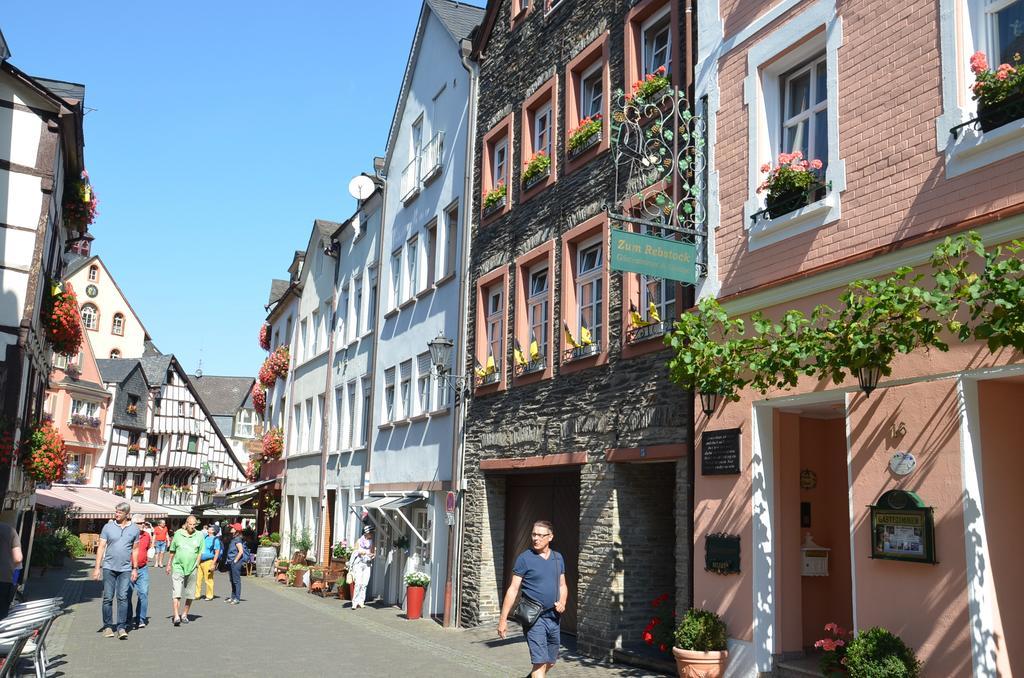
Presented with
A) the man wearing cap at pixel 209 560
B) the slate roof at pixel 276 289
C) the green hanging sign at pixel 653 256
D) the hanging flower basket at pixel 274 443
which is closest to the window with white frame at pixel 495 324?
the green hanging sign at pixel 653 256

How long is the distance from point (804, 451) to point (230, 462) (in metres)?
65.3

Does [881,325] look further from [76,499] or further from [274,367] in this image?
[76,499]

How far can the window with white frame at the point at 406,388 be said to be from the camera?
21938 mm

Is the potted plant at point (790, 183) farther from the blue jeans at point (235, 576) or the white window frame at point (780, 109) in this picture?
the blue jeans at point (235, 576)

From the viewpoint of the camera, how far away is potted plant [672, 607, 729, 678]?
995 cm

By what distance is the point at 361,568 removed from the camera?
21.1 metres

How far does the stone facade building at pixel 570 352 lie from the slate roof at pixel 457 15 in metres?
2.66

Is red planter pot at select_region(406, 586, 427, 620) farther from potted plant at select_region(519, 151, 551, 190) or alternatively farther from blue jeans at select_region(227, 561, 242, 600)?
potted plant at select_region(519, 151, 551, 190)

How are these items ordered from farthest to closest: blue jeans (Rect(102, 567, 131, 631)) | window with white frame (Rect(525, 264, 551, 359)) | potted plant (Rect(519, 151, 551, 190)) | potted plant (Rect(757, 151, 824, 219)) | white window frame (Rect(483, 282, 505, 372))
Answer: white window frame (Rect(483, 282, 505, 372))
potted plant (Rect(519, 151, 551, 190))
window with white frame (Rect(525, 264, 551, 359))
blue jeans (Rect(102, 567, 131, 631))
potted plant (Rect(757, 151, 824, 219))

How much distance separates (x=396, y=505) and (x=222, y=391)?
76375mm

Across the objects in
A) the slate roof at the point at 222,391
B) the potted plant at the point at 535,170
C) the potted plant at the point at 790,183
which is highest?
the slate roof at the point at 222,391

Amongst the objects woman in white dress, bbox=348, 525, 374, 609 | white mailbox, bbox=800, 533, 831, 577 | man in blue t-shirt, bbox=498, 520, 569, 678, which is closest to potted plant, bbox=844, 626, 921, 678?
white mailbox, bbox=800, 533, 831, 577

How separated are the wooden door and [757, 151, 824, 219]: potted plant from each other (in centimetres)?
620

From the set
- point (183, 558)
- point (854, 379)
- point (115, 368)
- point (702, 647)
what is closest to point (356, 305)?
point (183, 558)
